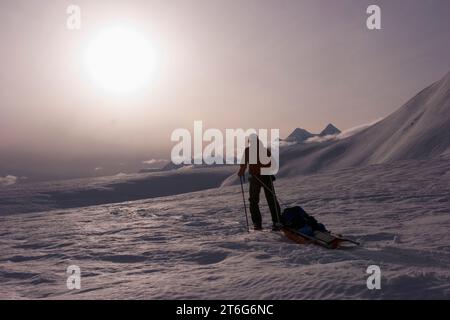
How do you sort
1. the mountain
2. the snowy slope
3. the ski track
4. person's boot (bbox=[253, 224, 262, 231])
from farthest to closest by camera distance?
the snowy slope
the mountain
person's boot (bbox=[253, 224, 262, 231])
the ski track

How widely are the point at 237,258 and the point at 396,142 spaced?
5952 cm

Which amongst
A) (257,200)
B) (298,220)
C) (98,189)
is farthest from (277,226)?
(98,189)

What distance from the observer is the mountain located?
159 feet

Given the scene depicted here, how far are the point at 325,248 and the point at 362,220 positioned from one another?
12.5 feet

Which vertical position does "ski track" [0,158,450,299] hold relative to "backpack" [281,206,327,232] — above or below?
below

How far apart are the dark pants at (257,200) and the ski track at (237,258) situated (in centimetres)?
69

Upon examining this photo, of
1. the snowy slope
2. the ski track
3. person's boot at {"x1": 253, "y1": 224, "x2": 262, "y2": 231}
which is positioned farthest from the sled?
the snowy slope

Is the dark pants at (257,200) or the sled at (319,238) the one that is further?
the dark pants at (257,200)

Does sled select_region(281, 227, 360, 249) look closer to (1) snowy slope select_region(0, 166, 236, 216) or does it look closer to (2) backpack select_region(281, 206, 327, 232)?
(2) backpack select_region(281, 206, 327, 232)

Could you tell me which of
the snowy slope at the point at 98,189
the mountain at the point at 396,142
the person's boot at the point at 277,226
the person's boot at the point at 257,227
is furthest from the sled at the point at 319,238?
the snowy slope at the point at 98,189

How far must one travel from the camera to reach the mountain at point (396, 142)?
48469 mm

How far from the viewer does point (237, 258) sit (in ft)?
22.3

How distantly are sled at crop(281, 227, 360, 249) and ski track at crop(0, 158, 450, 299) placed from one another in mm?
217

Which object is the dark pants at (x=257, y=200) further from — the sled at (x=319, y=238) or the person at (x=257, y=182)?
the sled at (x=319, y=238)
